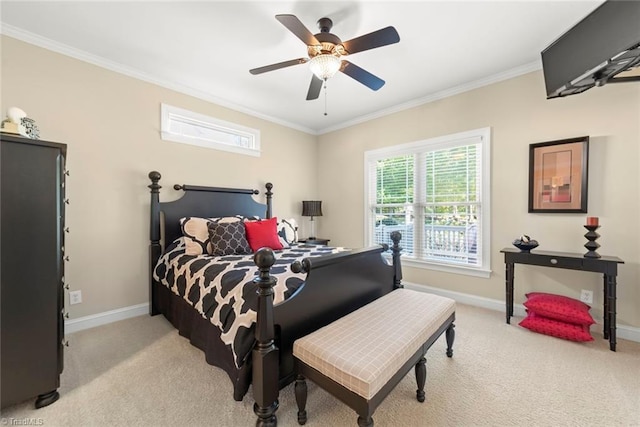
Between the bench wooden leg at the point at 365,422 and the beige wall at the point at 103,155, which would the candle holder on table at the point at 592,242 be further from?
the beige wall at the point at 103,155

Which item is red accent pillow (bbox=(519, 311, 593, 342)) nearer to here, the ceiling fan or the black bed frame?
the black bed frame

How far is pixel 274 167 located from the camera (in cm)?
420

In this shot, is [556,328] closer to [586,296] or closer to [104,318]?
[586,296]

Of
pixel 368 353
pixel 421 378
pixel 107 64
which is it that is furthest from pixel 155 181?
pixel 421 378

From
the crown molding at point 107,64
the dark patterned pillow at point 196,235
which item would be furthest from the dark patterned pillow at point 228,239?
the crown molding at point 107,64

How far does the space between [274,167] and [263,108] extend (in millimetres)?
914

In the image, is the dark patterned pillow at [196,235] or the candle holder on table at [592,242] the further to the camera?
the dark patterned pillow at [196,235]

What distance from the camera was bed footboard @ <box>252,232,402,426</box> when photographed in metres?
1.33

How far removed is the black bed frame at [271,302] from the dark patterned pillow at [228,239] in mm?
582

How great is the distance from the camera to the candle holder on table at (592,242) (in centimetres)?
220

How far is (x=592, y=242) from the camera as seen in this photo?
2.24 metres

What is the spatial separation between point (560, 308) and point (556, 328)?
0.18m

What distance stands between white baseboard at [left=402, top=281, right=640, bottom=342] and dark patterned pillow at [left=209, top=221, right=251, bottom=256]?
2.45 m

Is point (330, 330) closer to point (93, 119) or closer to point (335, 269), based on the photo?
point (335, 269)
